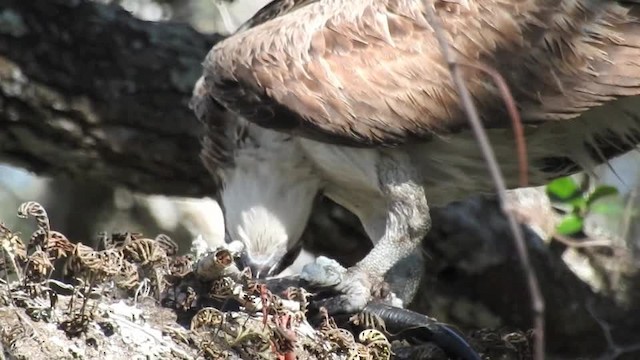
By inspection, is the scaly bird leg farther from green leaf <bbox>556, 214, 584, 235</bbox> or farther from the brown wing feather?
green leaf <bbox>556, 214, 584, 235</bbox>

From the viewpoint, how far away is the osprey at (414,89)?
392 cm

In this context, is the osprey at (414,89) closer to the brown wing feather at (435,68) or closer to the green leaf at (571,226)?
the brown wing feather at (435,68)

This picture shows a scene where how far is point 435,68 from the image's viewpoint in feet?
13.0

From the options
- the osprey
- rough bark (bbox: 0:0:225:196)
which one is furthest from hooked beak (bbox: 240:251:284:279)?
rough bark (bbox: 0:0:225:196)

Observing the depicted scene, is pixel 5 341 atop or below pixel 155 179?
atop

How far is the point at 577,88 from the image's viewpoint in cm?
392

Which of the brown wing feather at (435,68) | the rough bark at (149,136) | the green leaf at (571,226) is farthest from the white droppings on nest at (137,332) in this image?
the green leaf at (571,226)

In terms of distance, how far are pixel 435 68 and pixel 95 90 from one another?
5.54ft

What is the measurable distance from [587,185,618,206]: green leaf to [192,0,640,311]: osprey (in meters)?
0.76

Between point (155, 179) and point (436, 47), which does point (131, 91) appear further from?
point (436, 47)

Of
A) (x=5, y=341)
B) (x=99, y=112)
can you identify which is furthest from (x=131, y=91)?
(x=5, y=341)

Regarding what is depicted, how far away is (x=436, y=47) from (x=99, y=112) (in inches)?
67.0

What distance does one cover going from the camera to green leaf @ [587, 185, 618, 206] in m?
5.05

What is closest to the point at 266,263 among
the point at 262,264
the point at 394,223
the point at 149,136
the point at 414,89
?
the point at 262,264
